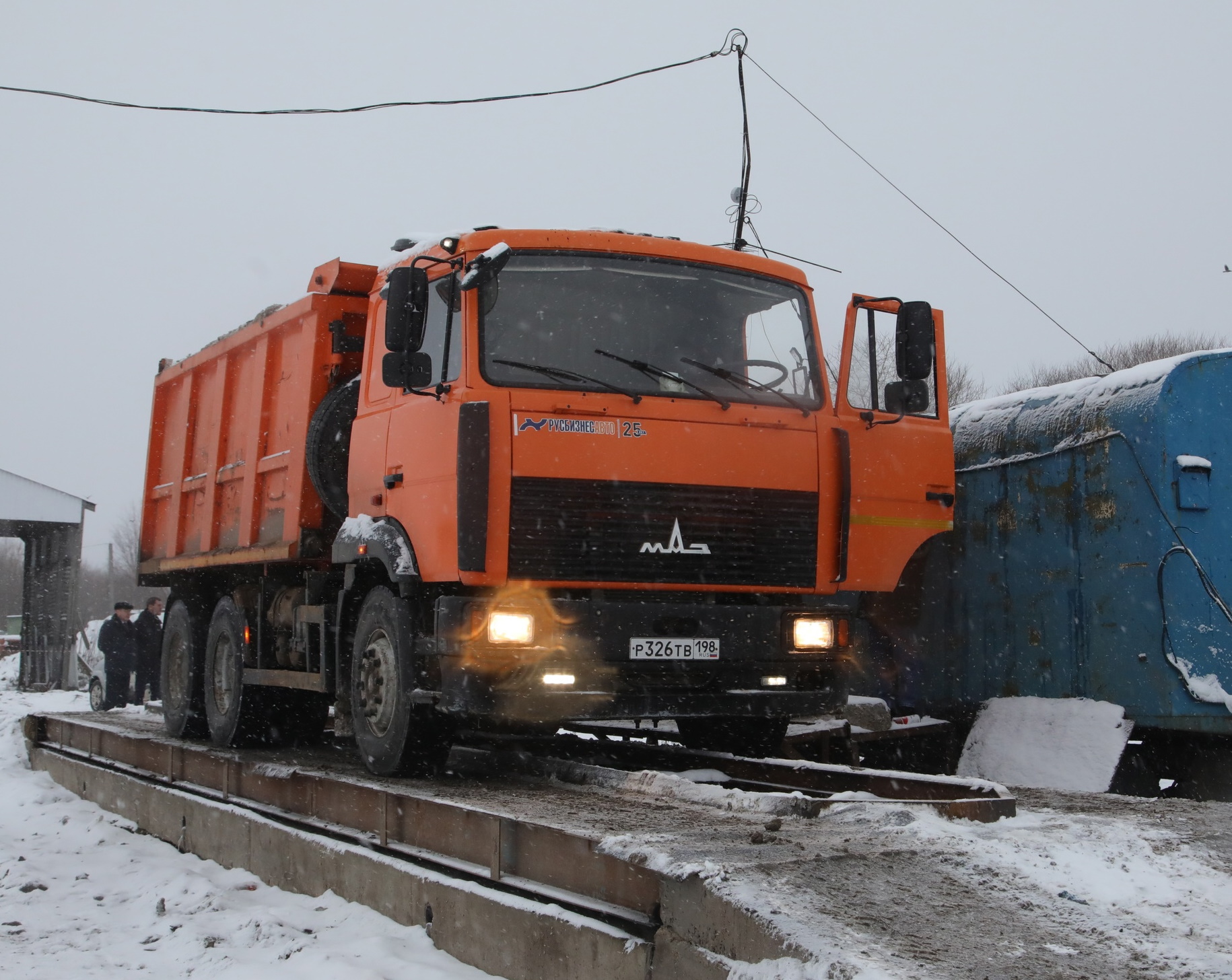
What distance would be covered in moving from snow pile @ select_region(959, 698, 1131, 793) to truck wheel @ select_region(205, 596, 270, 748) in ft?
15.9

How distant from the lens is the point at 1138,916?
3779 mm

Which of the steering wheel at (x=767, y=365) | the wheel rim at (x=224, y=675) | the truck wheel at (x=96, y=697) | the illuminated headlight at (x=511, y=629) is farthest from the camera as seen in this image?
the truck wheel at (x=96, y=697)

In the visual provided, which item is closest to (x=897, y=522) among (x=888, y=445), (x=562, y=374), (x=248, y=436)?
(x=888, y=445)

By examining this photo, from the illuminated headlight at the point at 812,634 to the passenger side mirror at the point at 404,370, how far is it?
2.22 meters

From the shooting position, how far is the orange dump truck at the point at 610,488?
6.12 metres

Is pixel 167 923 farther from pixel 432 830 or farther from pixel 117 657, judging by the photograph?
pixel 117 657

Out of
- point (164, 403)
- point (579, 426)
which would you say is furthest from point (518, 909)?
point (164, 403)

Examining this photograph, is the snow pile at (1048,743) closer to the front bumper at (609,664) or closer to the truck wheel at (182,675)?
the front bumper at (609,664)

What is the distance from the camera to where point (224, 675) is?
31.6 ft

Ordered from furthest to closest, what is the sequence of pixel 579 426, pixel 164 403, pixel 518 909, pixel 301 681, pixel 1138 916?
pixel 164 403 < pixel 301 681 < pixel 579 426 < pixel 518 909 < pixel 1138 916

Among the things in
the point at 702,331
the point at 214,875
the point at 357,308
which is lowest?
the point at 214,875

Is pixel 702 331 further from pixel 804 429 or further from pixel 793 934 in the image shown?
pixel 793 934

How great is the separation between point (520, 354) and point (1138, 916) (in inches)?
147

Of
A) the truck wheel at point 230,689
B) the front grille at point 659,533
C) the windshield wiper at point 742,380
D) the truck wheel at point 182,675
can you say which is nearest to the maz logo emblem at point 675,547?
the front grille at point 659,533
